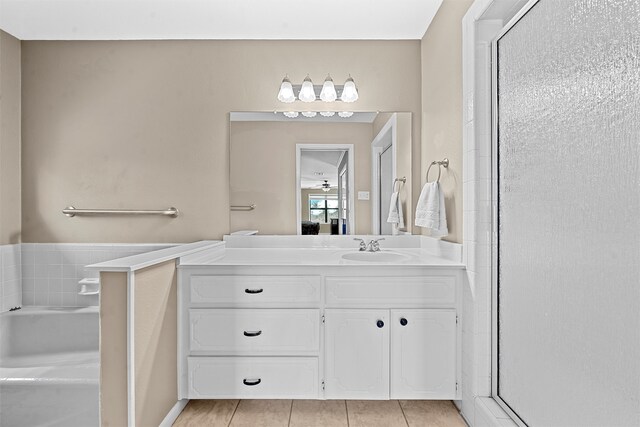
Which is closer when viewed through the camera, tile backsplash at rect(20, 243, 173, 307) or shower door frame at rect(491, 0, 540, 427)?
shower door frame at rect(491, 0, 540, 427)

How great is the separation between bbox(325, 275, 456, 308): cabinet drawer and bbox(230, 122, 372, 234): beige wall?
76 centimetres

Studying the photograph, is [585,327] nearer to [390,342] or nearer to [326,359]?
[390,342]

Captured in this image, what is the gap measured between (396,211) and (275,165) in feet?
2.85

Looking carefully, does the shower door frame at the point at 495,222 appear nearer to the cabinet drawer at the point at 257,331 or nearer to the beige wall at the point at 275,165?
the cabinet drawer at the point at 257,331

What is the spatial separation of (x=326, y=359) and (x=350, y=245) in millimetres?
901

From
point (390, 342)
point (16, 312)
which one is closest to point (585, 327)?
point (390, 342)

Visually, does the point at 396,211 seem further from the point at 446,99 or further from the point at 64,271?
the point at 64,271

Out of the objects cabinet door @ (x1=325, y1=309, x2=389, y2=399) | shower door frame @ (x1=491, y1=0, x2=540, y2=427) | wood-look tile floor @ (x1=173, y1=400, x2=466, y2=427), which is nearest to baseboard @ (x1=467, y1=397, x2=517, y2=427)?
shower door frame @ (x1=491, y1=0, x2=540, y2=427)

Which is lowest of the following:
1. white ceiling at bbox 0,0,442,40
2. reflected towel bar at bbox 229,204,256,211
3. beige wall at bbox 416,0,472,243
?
reflected towel bar at bbox 229,204,256,211

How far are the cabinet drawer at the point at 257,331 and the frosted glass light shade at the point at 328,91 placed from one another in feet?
4.56

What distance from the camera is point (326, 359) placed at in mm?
2002

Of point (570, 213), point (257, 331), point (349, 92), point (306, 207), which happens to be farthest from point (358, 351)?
point (349, 92)

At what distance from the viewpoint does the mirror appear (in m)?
2.70

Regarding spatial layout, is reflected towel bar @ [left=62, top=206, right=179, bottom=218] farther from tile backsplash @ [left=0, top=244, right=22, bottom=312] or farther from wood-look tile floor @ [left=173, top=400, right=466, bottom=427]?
wood-look tile floor @ [left=173, top=400, right=466, bottom=427]
